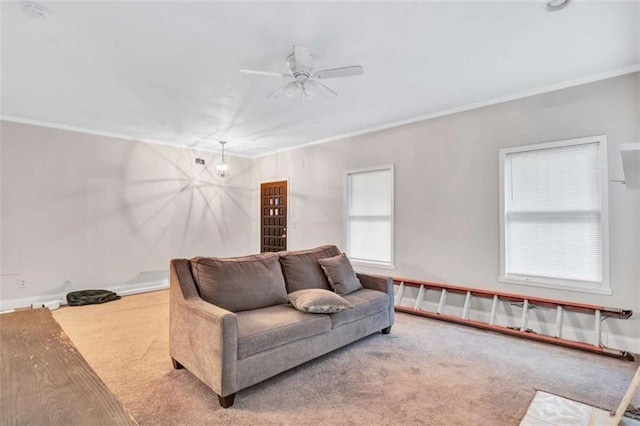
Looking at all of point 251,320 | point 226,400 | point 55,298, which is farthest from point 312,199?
point 55,298

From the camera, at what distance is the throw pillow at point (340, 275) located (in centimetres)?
344

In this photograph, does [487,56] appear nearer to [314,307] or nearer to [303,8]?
[303,8]

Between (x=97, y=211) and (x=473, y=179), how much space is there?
18.9 feet

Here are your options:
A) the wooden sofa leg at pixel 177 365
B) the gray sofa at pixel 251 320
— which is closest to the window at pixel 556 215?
the gray sofa at pixel 251 320

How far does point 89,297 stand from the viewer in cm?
479

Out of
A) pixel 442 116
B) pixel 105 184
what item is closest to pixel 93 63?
pixel 105 184

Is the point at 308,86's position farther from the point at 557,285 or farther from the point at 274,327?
the point at 557,285

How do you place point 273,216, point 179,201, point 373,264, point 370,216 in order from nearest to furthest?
point 373,264 < point 370,216 < point 179,201 < point 273,216

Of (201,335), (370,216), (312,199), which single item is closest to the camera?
(201,335)

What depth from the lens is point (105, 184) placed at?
533 cm

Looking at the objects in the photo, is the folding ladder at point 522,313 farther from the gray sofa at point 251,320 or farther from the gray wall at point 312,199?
the gray sofa at point 251,320

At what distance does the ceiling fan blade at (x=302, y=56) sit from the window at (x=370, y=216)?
2596 millimetres

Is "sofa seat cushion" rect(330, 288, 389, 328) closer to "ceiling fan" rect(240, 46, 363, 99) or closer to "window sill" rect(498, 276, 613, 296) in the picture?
"window sill" rect(498, 276, 613, 296)

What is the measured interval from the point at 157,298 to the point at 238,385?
3.59 m
